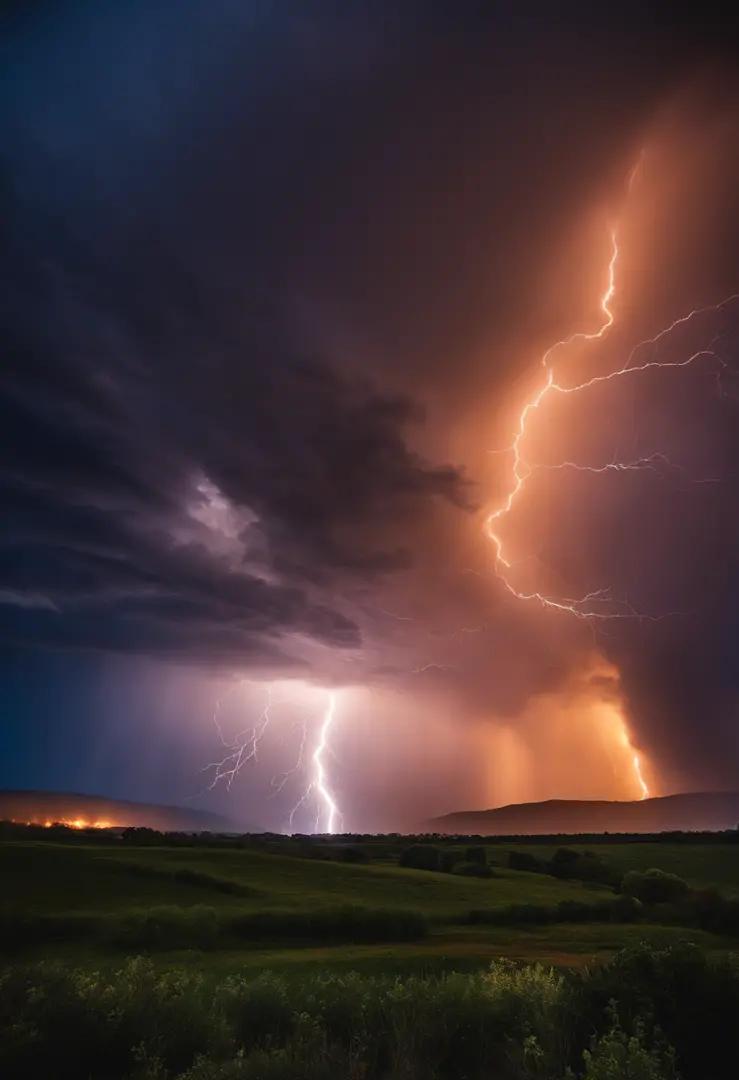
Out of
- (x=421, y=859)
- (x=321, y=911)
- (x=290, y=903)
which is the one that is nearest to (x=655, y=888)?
(x=421, y=859)

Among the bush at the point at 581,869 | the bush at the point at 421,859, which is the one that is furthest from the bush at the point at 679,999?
the bush at the point at 421,859

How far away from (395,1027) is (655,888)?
201 feet

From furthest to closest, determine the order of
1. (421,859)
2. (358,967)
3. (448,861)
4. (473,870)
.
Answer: (448,861) < (421,859) < (473,870) < (358,967)

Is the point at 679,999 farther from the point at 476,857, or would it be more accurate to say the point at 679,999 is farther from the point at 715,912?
the point at 476,857

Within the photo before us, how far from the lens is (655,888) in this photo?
6462 centimetres

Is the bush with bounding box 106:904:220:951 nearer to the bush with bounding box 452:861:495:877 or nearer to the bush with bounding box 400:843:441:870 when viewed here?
the bush with bounding box 452:861:495:877

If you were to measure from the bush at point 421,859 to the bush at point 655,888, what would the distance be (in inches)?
1003

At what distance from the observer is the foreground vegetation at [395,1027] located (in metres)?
12.1

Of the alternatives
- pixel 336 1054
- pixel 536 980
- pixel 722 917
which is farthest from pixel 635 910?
pixel 336 1054

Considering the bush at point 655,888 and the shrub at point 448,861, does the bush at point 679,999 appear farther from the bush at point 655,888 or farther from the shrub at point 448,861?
the shrub at point 448,861

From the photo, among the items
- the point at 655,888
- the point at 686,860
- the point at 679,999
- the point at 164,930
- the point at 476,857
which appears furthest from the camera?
the point at 686,860

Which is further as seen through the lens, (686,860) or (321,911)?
(686,860)

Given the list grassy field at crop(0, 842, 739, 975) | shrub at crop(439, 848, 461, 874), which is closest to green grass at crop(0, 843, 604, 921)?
grassy field at crop(0, 842, 739, 975)

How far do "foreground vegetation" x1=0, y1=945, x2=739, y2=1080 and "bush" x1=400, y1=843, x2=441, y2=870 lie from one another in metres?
75.5
